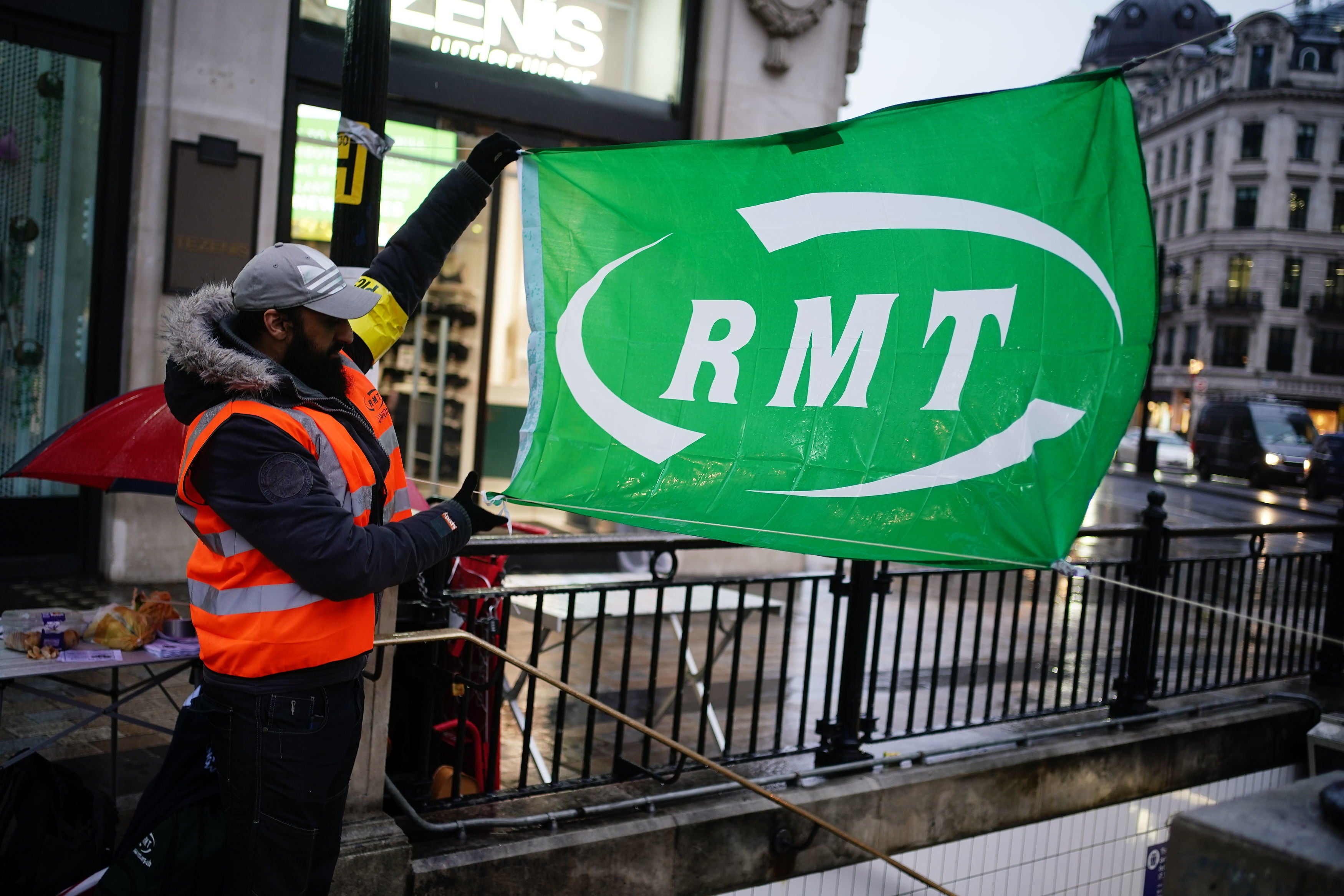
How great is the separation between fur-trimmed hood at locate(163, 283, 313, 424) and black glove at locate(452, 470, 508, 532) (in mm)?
422

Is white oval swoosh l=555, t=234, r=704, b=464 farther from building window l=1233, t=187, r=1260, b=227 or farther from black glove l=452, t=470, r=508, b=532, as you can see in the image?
building window l=1233, t=187, r=1260, b=227

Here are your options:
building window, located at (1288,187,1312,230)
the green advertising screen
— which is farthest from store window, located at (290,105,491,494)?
building window, located at (1288,187,1312,230)

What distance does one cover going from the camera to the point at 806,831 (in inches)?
167

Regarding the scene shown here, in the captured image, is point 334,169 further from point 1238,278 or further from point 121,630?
point 1238,278

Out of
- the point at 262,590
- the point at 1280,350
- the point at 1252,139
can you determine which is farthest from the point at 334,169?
the point at 1252,139

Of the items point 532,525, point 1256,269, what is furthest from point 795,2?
point 1256,269

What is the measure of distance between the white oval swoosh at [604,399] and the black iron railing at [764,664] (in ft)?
2.38

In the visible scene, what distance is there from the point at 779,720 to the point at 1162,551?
2.57 metres

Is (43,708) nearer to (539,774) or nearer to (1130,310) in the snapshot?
(539,774)

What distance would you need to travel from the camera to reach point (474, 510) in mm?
2756

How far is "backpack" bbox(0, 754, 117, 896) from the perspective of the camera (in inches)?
125

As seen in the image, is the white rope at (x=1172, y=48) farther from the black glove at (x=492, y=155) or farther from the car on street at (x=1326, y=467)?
the car on street at (x=1326, y=467)

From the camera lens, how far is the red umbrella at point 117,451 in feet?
12.7

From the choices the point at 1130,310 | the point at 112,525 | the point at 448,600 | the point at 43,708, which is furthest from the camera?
the point at 112,525
